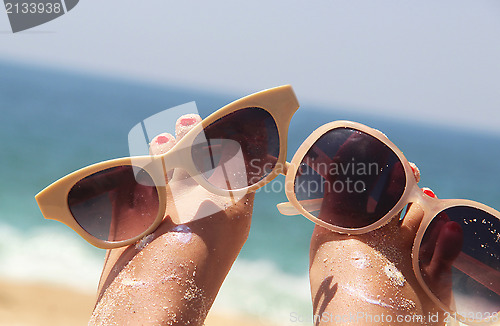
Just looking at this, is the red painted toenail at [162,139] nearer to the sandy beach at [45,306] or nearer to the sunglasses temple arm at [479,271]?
the sunglasses temple arm at [479,271]

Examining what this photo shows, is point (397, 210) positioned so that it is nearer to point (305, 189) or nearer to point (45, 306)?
point (305, 189)

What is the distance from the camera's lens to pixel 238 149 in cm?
110

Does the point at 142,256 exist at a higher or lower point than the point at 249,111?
lower

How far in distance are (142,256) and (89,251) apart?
Result: 3.96 metres

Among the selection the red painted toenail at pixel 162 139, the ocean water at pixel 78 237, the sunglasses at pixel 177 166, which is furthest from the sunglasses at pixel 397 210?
the ocean water at pixel 78 237

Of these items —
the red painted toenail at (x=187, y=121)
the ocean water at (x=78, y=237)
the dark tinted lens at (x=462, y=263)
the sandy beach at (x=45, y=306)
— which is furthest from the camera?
the ocean water at (x=78, y=237)

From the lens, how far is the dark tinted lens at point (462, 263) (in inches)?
39.7

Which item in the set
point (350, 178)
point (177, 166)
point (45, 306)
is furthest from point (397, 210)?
point (45, 306)

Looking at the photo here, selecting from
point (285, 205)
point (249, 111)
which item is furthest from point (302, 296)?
point (249, 111)

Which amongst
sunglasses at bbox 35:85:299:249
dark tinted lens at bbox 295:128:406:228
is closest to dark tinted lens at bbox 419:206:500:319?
dark tinted lens at bbox 295:128:406:228

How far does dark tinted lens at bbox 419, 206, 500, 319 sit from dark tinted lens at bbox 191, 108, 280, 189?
46 cm

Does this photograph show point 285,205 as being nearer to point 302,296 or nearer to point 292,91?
point 292,91

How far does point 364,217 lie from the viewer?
1073mm

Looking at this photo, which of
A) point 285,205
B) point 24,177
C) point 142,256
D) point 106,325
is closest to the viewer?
point 106,325
